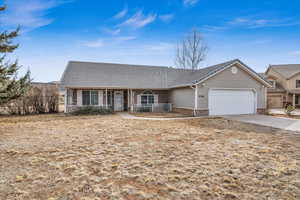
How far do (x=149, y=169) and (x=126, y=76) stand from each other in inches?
582

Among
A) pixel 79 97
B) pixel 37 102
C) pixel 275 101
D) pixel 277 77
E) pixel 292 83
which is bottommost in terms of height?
pixel 275 101

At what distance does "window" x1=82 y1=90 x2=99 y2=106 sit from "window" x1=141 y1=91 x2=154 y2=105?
463cm

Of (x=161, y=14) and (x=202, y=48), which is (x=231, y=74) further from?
(x=202, y=48)

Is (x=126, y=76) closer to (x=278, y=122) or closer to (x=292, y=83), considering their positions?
(x=278, y=122)

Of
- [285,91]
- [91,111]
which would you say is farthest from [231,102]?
[285,91]

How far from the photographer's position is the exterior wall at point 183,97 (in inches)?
550

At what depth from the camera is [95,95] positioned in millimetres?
16250

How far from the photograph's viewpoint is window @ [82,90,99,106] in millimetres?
15859

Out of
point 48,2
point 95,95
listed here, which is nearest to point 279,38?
point 95,95

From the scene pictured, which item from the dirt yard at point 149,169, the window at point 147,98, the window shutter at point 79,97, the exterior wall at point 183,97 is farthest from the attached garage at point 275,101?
the window shutter at point 79,97

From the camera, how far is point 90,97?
16078mm

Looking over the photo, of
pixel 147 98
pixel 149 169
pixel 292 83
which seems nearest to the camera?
pixel 149 169

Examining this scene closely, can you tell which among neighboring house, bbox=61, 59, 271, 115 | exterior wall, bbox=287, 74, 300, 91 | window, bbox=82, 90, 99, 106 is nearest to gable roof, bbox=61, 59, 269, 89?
neighboring house, bbox=61, 59, 271, 115

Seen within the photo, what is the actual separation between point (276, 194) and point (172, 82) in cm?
1600
